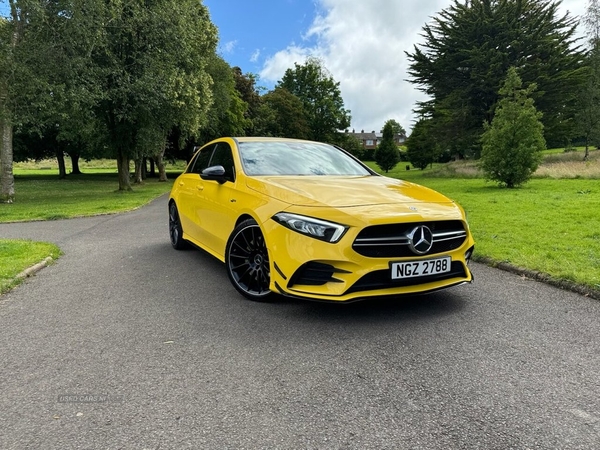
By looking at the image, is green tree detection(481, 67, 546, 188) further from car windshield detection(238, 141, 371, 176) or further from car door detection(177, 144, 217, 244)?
car door detection(177, 144, 217, 244)

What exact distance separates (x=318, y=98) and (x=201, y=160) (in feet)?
224

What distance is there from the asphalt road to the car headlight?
0.79 meters

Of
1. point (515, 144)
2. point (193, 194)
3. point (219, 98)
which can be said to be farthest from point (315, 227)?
point (219, 98)

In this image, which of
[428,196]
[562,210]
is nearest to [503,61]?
[562,210]

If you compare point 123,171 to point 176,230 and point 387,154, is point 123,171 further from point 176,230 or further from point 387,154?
point 387,154

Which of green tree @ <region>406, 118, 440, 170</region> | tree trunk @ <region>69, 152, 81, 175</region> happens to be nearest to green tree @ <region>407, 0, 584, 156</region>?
green tree @ <region>406, 118, 440, 170</region>

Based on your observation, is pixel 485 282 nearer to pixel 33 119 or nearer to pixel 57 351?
pixel 57 351

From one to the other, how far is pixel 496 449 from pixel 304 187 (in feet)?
8.76

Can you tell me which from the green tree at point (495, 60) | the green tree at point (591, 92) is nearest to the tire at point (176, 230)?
the green tree at point (495, 60)

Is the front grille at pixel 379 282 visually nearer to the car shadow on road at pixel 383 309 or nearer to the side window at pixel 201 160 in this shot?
the car shadow on road at pixel 383 309

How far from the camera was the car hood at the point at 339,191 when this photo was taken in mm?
3760

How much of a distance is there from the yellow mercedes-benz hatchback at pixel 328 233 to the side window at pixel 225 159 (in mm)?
36

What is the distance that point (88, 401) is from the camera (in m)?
2.51

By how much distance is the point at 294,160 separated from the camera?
203 inches
